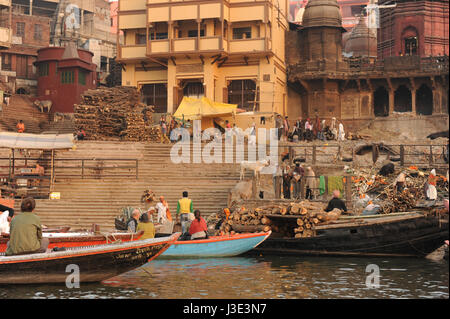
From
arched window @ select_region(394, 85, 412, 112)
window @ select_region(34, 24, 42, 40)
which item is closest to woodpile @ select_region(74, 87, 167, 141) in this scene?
arched window @ select_region(394, 85, 412, 112)

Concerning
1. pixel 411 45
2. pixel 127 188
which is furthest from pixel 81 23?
pixel 127 188

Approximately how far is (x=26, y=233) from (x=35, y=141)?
1426 centimetres

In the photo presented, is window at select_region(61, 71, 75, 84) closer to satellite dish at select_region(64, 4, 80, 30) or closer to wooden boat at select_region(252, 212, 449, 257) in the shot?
satellite dish at select_region(64, 4, 80, 30)

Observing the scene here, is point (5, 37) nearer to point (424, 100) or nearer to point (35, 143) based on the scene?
point (35, 143)

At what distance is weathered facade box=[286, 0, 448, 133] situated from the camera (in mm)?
42156

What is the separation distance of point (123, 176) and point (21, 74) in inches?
1067

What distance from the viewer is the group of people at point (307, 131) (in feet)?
120

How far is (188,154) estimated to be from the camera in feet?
97.7

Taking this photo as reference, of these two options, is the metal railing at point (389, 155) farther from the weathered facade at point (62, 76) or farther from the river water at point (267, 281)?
the weathered facade at point (62, 76)

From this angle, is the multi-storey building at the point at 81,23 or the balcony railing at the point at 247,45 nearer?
the balcony railing at the point at 247,45

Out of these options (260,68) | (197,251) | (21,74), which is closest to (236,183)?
(197,251)

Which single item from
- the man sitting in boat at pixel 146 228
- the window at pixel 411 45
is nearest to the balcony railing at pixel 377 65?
the window at pixel 411 45

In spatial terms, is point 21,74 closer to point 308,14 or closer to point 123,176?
point 308,14

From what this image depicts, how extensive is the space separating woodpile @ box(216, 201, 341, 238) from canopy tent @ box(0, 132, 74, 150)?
9294 mm
